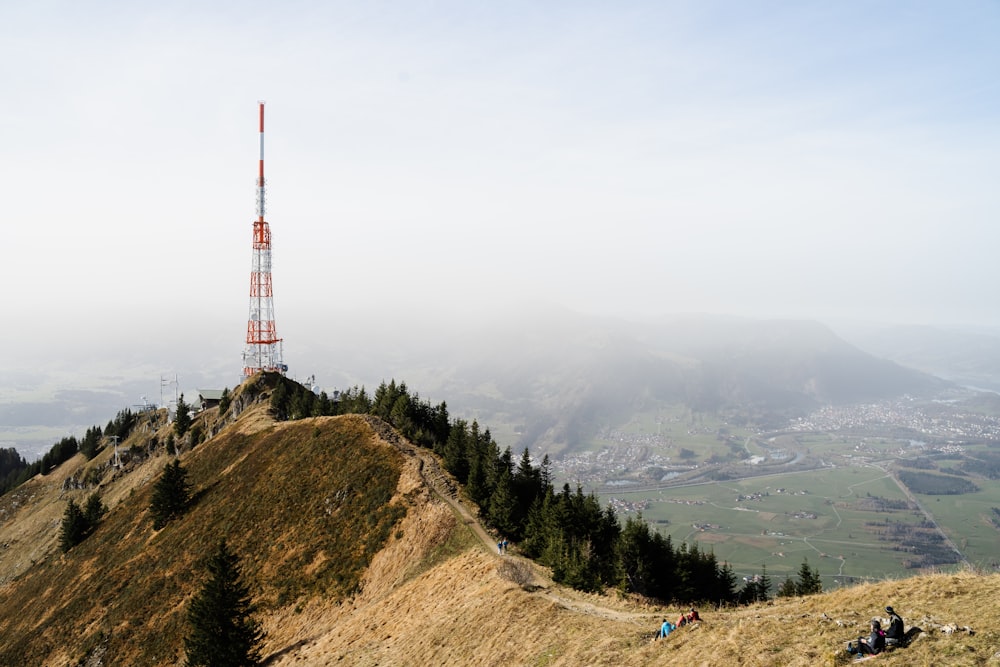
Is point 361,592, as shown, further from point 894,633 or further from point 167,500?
point 894,633

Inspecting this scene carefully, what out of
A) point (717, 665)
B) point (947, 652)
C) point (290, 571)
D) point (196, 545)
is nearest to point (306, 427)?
point (196, 545)

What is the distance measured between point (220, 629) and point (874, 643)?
4363 centimetres

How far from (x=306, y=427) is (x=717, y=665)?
6942 centimetres

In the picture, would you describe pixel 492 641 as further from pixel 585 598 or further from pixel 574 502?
pixel 574 502

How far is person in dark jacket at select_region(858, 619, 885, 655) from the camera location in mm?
20062

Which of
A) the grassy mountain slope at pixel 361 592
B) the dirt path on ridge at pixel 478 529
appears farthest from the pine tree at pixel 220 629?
the dirt path on ridge at pixel 478 529

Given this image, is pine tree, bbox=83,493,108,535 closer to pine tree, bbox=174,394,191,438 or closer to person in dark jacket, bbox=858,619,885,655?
pine tree, bbox=174,394,191,438

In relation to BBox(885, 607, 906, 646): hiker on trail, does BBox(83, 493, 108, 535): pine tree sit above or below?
below

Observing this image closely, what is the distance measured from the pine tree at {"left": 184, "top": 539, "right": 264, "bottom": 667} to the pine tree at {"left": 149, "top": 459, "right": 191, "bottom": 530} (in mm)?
36510

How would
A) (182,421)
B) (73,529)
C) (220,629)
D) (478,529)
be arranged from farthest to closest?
(182,421)
(73,529)
(478,529)
(220,629)

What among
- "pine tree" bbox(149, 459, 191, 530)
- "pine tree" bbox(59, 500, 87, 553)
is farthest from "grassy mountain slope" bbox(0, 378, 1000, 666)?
"pine tree" bbox(59, 500, 87, 553)

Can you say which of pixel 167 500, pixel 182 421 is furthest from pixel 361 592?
pixel 182 421

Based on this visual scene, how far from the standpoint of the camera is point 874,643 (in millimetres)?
20094

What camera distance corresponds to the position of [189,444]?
347ft
